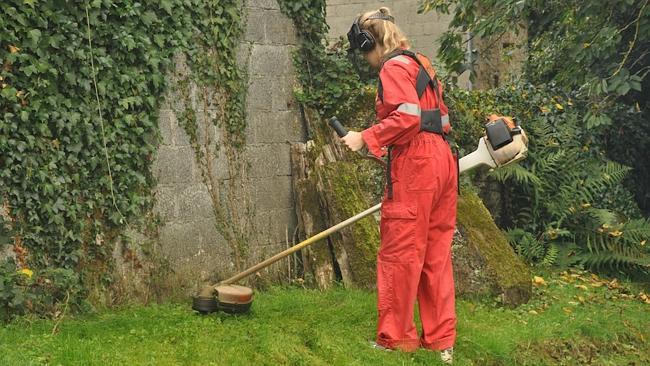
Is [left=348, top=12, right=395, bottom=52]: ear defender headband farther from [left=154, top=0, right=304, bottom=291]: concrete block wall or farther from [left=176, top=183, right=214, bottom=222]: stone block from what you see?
[left=176, top=183, right=214, bottom=222]: stone block

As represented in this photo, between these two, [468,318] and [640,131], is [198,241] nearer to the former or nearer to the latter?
[468,318]

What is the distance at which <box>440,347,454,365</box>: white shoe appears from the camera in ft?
16.9

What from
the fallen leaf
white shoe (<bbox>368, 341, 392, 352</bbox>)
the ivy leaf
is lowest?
white shoe (<bbox>368, 341, 392, 352</bbox>)

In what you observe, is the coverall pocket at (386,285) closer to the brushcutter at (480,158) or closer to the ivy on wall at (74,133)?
the brushcutter at (480,158)

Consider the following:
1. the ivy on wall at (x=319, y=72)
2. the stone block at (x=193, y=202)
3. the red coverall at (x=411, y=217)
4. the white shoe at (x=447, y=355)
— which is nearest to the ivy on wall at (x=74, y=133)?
the stone block at (x=193, y=202)

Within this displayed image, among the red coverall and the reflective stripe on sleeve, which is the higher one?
the reflective stripe on sleeve

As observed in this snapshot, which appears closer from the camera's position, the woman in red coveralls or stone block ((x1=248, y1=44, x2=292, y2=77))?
the woman in red coveralls

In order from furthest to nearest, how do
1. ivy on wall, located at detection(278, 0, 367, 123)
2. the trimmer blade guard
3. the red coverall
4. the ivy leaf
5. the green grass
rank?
ivy on wall, located at detection(278, 0, 367, 123), the trimmer blade guard, the ivy leaf, the red coverall, the green grass

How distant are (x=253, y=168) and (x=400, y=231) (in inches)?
94.9

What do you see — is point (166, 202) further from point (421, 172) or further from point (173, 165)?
point (421, 172)

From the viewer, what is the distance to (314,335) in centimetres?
526

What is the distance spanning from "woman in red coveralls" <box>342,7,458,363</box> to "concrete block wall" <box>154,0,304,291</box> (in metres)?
1.94

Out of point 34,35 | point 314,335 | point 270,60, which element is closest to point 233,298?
point 314,335

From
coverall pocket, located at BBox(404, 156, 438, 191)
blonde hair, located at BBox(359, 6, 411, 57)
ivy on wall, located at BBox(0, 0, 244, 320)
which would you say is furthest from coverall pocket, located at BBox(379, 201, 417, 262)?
ivy on wall, located at BBox(0, 0, 244, 320)
